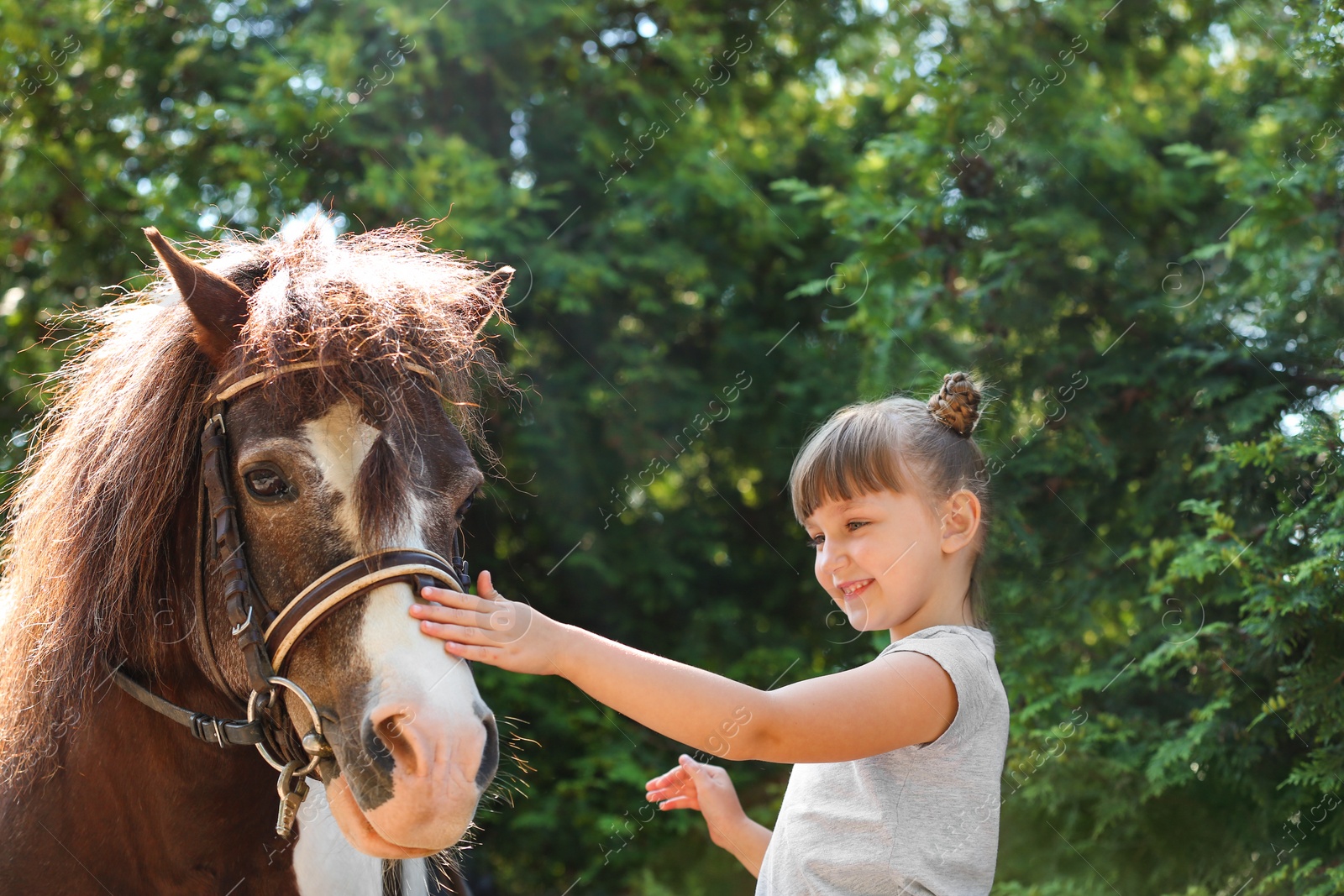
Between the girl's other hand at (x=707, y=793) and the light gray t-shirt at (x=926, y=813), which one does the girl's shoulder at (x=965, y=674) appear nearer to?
the light gray t-shirt at (x=926, y=813)

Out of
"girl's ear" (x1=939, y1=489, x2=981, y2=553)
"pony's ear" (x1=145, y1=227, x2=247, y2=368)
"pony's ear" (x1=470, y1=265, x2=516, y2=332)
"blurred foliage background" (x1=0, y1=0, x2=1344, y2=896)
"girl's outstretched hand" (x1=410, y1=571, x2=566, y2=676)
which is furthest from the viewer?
"blurred foliage background" (x1=0, y1=0, x2=1344, y2=896)

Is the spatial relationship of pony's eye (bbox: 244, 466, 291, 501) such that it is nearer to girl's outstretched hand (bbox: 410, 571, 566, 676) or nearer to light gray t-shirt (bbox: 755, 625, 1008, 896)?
girl's outstretched hand (bbox: 410, 571, 566, 676)

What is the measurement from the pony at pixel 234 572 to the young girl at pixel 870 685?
197 mm

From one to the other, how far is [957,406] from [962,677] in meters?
0.51

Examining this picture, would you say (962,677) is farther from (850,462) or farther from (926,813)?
(850,462)

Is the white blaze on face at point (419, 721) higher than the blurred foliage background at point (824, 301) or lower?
higher

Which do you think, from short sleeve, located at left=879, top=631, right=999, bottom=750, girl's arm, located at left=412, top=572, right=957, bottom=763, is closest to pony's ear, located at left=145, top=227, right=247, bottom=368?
girl's arm, located at left=412, top=572, right=957, bottom=763

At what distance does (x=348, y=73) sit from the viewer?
4.34 meters

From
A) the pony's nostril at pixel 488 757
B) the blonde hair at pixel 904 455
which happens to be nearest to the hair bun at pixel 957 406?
the blonde hair at pixel 904 455

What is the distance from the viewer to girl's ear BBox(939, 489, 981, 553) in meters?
1.67

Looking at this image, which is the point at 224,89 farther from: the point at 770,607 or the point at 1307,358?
the point at 1307,358

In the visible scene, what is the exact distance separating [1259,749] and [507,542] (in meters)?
3.51

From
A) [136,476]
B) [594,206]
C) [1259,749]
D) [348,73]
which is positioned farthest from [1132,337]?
[348,73]

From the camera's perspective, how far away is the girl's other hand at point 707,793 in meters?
1.90
